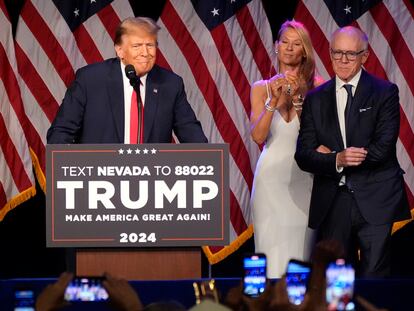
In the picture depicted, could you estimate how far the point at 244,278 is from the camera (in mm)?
3924

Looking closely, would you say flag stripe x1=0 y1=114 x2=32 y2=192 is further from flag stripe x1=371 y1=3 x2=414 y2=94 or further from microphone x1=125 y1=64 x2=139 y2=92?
microphone x1=125 y1=64 x2=139 y2=92

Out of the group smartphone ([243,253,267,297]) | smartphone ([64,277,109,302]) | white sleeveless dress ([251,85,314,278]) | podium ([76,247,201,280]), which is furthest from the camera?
white sleeveless dress ([251,85,314,278])

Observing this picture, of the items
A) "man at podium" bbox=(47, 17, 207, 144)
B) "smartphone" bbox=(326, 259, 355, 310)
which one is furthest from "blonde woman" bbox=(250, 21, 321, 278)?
"smartphone" bbox=(326, 259, 355, 310)

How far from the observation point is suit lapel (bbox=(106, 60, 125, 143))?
5422 mm

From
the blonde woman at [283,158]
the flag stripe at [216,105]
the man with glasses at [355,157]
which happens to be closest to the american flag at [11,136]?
the flag stripe at [216,105]

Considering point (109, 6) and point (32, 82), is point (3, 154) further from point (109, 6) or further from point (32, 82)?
point (109, 6)

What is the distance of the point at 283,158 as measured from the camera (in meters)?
6.39

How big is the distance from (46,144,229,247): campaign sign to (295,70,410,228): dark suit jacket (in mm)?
1145

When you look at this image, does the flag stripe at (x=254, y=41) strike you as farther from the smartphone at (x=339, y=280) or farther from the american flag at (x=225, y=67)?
the smartphone at (x=339, y=280)

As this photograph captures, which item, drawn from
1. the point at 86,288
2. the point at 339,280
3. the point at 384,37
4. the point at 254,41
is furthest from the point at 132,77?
the point at 384,37

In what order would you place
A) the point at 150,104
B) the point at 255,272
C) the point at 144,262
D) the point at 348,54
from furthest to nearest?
the point at 348,54 < the point at 150,104 < the point at 144,262 < the point at 255,272

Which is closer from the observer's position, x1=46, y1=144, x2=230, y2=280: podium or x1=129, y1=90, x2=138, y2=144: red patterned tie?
x1=46, y1=144, x2=230, y2=280: podium

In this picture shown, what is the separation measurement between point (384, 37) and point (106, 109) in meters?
3.05

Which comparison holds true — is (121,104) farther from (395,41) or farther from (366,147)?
(395,41)
